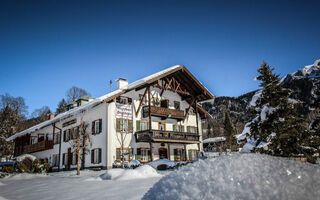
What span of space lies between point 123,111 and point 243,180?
64.3 feet

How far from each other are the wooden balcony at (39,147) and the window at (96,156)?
28.0 ft

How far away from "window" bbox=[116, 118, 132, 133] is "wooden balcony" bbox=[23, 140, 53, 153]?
11036 millimetres

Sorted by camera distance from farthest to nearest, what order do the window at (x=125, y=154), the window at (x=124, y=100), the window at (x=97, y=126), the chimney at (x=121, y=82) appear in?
1. the chimney at (x=121, y=82)
2. the window at (x=124, y=100)
3. the window at (x=97, y=126)
4. the window at (x=125, y=154)

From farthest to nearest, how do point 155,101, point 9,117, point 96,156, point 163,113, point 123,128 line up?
point 9,117, point 155,101, point 163,113, point 123,128, point 96,156

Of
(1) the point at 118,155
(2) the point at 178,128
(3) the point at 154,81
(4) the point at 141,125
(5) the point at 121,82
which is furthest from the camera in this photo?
(5) the point at 121,82

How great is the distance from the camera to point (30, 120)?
153ft

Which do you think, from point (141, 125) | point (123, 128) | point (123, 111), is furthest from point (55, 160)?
point (141, 125)

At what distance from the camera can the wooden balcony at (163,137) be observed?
19816 millimetres

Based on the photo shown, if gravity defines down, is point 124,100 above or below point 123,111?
above

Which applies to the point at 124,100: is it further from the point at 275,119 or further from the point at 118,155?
the point at 275,119

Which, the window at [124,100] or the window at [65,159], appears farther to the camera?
the window at [65,159]

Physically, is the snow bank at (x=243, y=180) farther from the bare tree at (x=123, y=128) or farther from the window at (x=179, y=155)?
the window at (x=179, y=155)

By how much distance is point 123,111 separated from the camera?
2088cm

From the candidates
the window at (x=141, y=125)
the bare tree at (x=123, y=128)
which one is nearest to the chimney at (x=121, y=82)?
the bare tree at (x=123, y=128)
